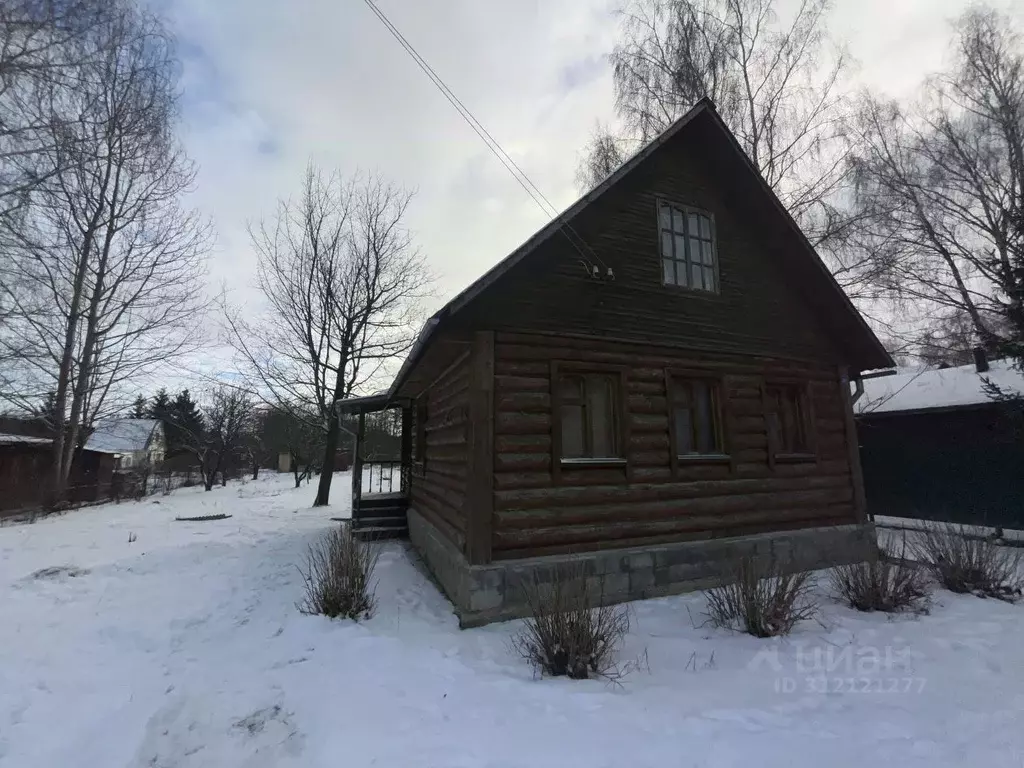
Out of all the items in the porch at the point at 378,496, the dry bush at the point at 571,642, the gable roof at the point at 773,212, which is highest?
the gable roof at the point at 773,212

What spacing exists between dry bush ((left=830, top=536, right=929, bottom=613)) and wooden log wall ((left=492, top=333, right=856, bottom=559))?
5.97 feet

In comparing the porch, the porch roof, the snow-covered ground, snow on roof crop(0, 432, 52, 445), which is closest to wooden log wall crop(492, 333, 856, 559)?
the snow-covered ground

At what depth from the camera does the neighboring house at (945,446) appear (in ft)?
40.3

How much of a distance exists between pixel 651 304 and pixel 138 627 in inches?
343

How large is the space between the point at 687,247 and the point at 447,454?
18.8 ft

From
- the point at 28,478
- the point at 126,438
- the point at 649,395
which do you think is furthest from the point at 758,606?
the point at 126,438

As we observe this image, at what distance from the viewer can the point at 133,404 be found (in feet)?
62.7

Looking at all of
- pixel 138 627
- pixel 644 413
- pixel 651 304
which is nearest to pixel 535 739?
pixel 644 413

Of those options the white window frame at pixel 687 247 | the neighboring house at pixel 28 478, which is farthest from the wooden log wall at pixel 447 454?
the neighboring house at pixel 28 478

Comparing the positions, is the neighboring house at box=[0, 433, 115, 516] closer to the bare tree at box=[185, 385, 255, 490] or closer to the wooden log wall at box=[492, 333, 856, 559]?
the bare tree at box=[185, 385, 255, 490]

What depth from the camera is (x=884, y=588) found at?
6.43 m

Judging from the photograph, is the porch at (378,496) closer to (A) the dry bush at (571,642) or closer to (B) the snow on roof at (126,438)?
(A) the dry bush at (571,642)

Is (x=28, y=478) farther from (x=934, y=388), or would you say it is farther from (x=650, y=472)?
(x=934, y=388)

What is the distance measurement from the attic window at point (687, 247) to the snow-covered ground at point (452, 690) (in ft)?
17.7
